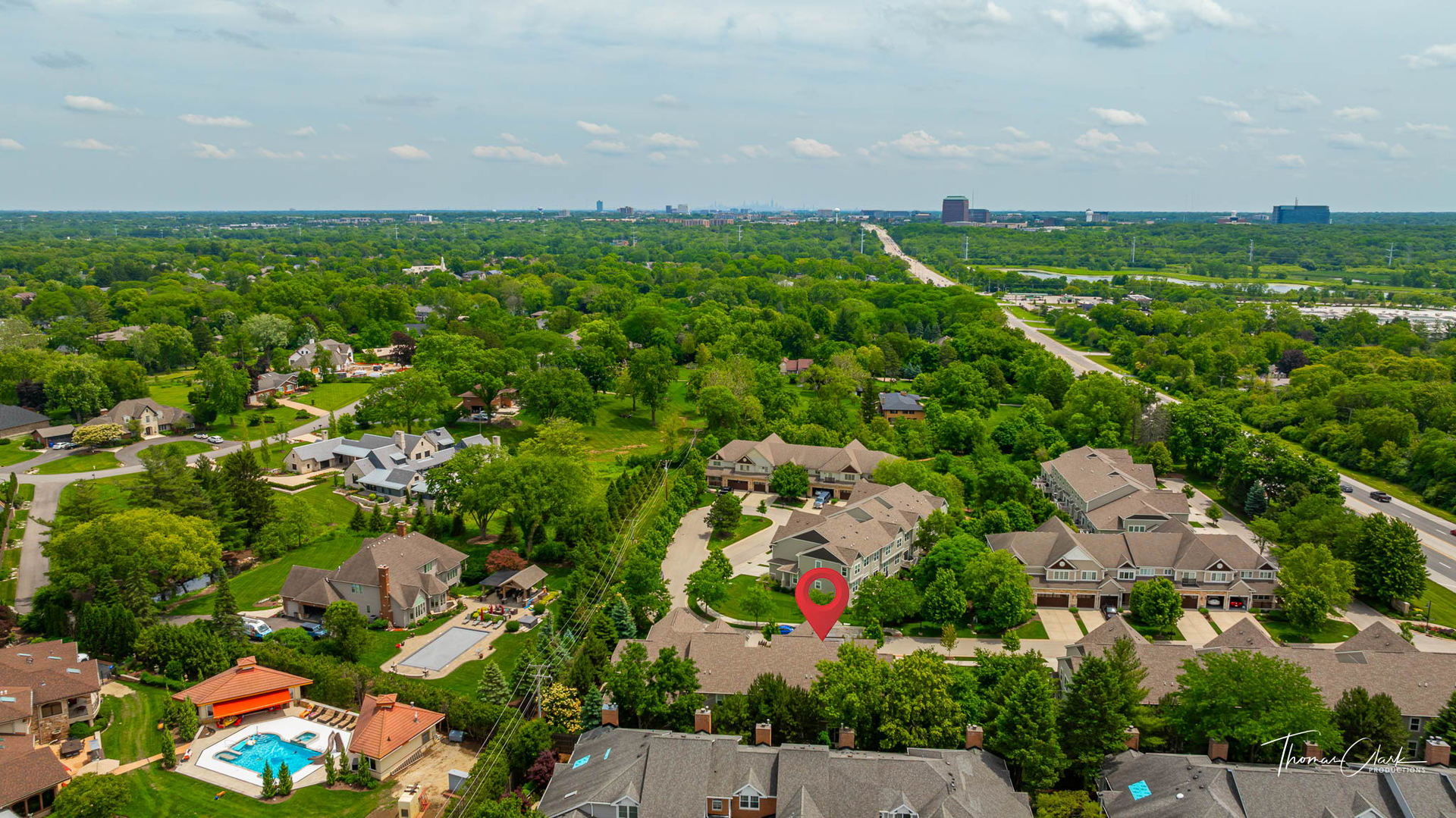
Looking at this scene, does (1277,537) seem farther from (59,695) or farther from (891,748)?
(59,695)

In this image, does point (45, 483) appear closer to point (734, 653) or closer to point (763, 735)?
point (734, 653)

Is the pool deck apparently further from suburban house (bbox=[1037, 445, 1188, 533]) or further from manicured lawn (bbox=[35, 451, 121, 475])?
manicured lawn (bbox=[35, 451, 121, 475])

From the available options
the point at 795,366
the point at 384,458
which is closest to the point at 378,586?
the point at 384,458

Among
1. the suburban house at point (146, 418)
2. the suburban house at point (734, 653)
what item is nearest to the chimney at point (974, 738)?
the suburban house at point (734, 653)

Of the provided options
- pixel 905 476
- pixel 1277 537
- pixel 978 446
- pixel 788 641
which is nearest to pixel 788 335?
pixel 978 446

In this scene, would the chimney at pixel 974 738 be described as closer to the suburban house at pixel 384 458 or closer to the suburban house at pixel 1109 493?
the suburban house at pixel 1109 493

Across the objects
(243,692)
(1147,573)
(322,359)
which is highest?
(322,359)
